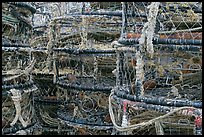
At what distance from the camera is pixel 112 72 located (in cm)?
584

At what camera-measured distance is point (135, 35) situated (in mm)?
4531

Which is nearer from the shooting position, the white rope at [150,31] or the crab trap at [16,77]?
the white rope at [150,31]

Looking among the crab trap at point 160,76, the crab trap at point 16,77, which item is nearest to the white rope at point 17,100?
the crab trap at point 16,77

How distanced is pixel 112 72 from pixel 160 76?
2.27 ft

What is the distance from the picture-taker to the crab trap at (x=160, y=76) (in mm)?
3938

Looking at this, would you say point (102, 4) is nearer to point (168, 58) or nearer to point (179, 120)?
point (168, 58)

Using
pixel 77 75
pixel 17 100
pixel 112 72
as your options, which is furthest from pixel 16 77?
pixel 77 75

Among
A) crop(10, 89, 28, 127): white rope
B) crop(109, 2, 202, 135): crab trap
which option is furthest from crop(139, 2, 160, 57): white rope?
crop(10, 89, 28, 127): white rope

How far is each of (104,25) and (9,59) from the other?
1.88m

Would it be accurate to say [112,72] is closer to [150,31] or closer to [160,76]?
[160,76]

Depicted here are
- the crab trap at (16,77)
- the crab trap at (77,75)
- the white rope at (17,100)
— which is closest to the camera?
the white rope at (17,100)

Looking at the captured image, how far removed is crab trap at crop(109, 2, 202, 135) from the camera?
394 centimetres

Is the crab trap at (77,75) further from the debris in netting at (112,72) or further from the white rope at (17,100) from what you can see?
A: the white rope at (17,100)

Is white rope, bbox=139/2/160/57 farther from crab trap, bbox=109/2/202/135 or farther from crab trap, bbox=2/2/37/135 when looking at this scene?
crab trap, bbox=2/2/37/135
